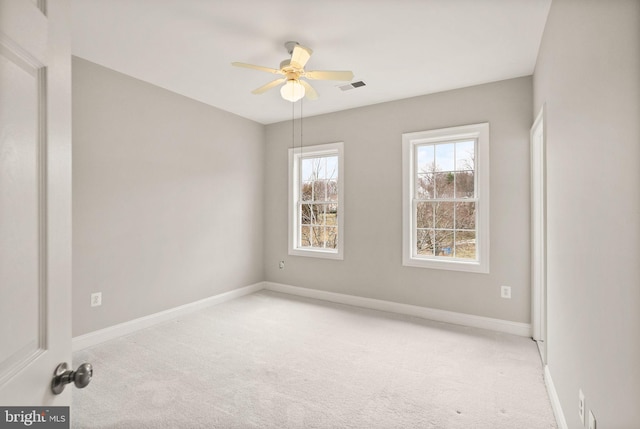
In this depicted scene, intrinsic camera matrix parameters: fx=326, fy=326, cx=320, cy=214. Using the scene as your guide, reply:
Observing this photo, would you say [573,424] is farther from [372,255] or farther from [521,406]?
[372,255]

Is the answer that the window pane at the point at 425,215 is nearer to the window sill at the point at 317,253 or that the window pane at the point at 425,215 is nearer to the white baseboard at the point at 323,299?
the white baseboard at the point at 323,299

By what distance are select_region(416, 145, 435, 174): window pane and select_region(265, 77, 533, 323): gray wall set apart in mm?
239

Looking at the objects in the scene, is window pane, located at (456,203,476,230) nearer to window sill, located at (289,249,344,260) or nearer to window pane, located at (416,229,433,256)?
window pane, located at (416,229,433,256)

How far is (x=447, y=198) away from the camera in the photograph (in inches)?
155

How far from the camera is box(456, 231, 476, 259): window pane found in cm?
379

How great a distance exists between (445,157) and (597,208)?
2713 mm

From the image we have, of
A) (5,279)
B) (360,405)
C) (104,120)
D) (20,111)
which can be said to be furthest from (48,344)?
(104,120)

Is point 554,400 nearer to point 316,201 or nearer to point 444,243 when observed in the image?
point 444,243

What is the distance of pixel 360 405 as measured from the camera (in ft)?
7.16

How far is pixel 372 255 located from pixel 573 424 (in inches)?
109

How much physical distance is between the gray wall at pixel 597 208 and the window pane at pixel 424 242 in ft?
6.09

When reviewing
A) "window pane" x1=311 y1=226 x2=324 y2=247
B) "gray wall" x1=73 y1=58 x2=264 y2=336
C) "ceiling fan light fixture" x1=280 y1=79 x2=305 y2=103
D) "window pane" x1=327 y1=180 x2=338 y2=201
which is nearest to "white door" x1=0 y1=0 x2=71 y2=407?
"ceiling fan light fixture" x1=280 y1=79 x2=305 y2=103

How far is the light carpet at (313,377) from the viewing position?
205cm

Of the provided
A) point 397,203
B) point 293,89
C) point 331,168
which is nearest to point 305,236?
point 331,168
